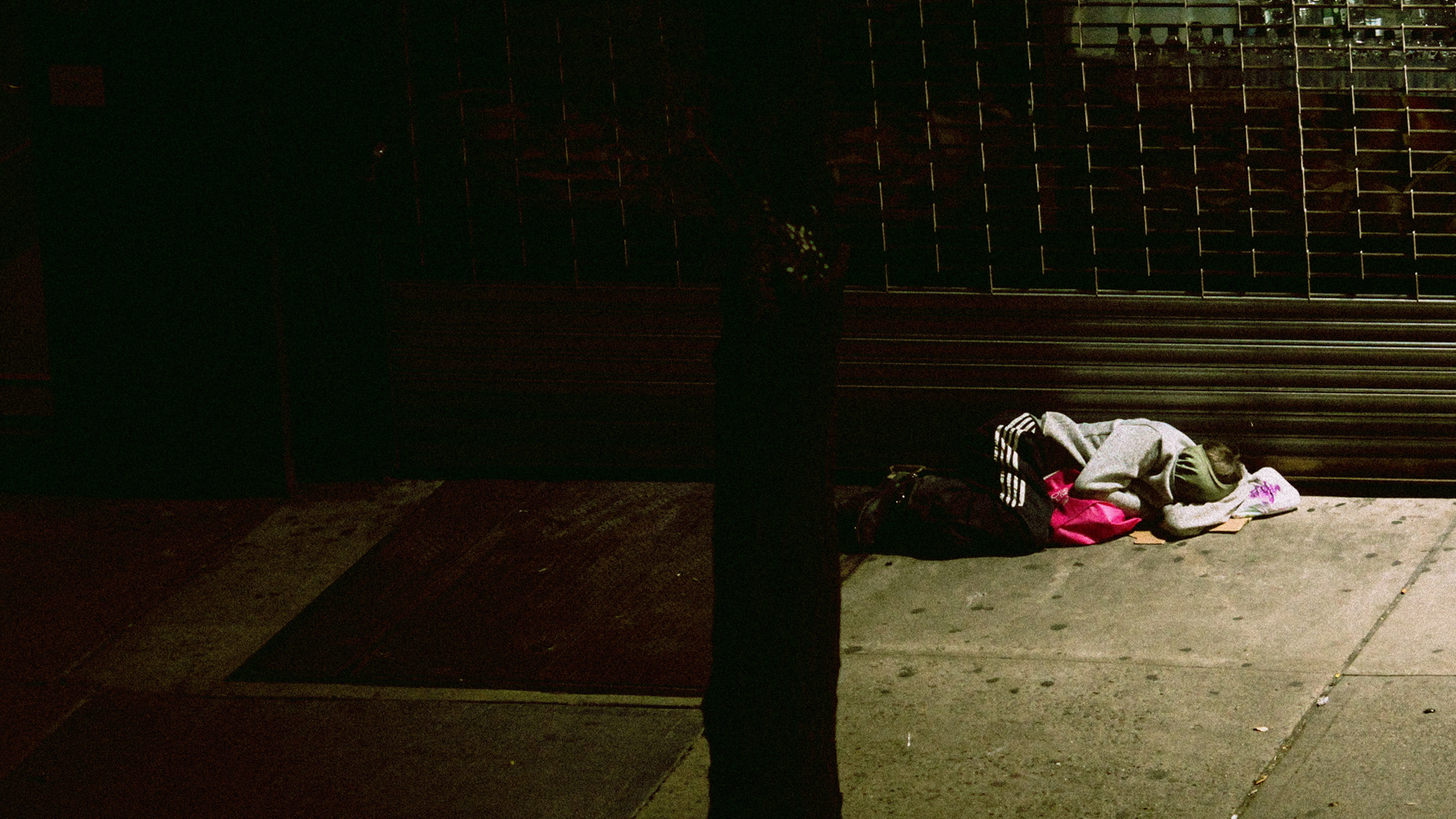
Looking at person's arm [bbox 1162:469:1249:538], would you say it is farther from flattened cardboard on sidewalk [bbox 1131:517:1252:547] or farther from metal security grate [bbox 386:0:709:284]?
metal security grate [bbox 386:0:709:284]

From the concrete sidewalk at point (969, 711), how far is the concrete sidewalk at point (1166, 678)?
0.03 feet

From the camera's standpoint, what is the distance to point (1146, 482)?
620 centimetres

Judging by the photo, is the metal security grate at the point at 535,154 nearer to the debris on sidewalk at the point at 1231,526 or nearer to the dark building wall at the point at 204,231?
the dark building wall at the point at 204,231

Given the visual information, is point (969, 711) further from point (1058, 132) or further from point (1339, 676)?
point (1058, 132)

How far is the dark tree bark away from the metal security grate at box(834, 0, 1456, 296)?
3.46 metres

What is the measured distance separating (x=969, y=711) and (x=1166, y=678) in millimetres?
675

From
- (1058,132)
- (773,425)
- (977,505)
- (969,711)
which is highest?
(1058,132)

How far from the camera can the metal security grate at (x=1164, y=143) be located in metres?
6.39

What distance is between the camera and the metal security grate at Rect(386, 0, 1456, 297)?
6406 millimetres

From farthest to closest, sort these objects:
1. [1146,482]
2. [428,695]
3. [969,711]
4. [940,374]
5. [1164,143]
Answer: [940,374] → [1164,143] → [1146,482] → [428,695] → [969,711]

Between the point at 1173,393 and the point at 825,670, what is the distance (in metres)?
3.68

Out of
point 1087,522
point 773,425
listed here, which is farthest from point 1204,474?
point 773,425

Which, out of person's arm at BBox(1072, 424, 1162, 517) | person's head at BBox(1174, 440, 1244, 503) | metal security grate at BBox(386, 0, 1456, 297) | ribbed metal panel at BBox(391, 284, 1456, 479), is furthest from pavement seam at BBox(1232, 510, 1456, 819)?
metal security grate at BBox(386, 0, 1456, 297)

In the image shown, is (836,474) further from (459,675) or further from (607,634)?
(459,675)
